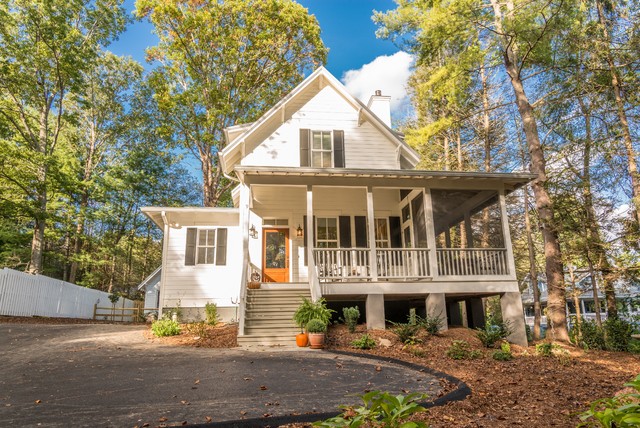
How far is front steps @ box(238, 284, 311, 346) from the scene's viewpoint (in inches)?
376

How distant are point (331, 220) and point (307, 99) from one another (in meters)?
4.59

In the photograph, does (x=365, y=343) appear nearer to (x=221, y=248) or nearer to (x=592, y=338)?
(x=592, y=338)

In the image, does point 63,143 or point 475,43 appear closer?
point 475,43

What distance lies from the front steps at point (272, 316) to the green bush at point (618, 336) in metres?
7.71

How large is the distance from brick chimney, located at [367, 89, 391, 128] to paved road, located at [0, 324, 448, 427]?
11.3 m

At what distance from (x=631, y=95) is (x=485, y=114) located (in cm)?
813

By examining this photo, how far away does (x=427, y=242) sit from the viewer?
1167cm

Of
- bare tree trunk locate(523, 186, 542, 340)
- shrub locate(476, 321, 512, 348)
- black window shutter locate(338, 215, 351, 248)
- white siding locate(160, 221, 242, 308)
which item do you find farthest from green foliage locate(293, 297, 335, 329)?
bare tree trunk locate(523, 186, 542, 340)

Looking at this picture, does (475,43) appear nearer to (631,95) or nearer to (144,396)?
(631,95)

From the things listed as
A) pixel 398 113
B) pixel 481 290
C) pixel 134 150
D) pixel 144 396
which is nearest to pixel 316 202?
pixel 481 290

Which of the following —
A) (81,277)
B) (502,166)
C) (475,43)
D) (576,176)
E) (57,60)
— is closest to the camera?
(576,176)

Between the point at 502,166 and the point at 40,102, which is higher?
the point at 40,102

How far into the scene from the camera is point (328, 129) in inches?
574

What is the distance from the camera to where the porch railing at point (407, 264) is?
37.2 ft
